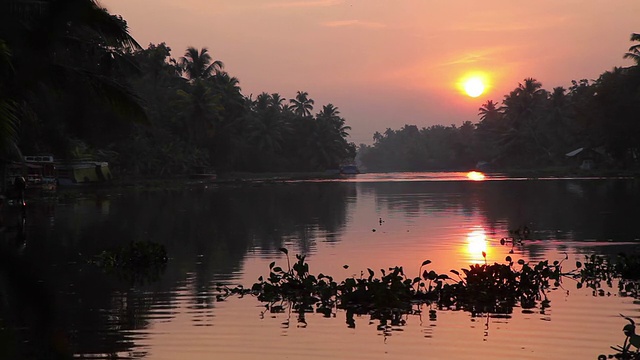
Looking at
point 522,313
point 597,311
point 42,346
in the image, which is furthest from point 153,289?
point 597,311

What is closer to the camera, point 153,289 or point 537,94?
point 153,289

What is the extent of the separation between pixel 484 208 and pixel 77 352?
124 feet

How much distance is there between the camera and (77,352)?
1216 centimetres

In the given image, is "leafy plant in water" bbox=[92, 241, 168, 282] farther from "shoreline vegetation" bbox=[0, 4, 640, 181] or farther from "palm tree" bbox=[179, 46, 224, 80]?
"palm tree" bbox=[179, 46, 224, 80]

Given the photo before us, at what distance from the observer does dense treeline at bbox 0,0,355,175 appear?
65.7 ft

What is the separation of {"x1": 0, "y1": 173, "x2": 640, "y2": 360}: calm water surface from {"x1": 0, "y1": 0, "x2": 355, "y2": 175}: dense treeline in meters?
3.65

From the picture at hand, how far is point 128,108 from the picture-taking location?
824 inches

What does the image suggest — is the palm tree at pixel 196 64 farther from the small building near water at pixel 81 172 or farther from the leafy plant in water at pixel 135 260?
the leafy plant in water at pixel 135 260

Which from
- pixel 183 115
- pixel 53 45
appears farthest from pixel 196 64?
pixel 53 45

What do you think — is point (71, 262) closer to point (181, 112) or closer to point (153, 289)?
point (153, 289)

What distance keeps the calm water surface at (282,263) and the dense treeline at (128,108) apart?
365cm

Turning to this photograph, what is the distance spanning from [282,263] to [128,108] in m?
5.63

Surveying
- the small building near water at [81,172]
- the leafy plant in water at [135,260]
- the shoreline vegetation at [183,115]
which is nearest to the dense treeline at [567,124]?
the shoreline vegetation at [183,115]

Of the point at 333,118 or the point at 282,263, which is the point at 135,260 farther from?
the point at 333,118
